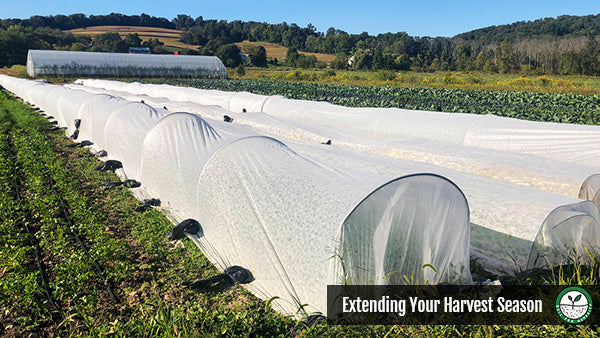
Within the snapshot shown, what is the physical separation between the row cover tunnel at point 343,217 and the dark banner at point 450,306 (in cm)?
13

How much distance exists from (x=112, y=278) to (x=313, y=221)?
9.28 ft

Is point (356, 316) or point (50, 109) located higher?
point (50, 109)

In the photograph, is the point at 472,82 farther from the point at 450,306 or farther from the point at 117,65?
the point at 117,65

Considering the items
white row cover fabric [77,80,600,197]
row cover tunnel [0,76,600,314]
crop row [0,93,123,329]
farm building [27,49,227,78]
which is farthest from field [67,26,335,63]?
row cover tunnel [0,76,600,314]

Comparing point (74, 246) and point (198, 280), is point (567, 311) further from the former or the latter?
point (74, 246)

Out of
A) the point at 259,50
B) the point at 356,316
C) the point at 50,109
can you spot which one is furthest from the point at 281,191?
the point at 259,50

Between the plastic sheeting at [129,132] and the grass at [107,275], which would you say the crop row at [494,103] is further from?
the grass at [107,275]

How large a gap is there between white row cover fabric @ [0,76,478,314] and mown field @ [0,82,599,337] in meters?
0.42

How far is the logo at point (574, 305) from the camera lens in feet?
12.4

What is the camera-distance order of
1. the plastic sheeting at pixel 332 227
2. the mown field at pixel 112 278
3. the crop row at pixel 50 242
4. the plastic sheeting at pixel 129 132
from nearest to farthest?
the mown field at pixel 112 278 < the plastic sheeting at pixel 332 227 < the crop row at pixel 50 242 < the plastic sheeting at pixel 129 132

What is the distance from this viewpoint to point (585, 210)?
5.02 meters

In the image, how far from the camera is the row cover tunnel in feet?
12.9

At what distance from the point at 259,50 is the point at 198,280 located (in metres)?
74.2

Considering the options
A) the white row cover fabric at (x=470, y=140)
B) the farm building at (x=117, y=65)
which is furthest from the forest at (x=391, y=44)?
the white row cover fabric at (x=470, y=140)
